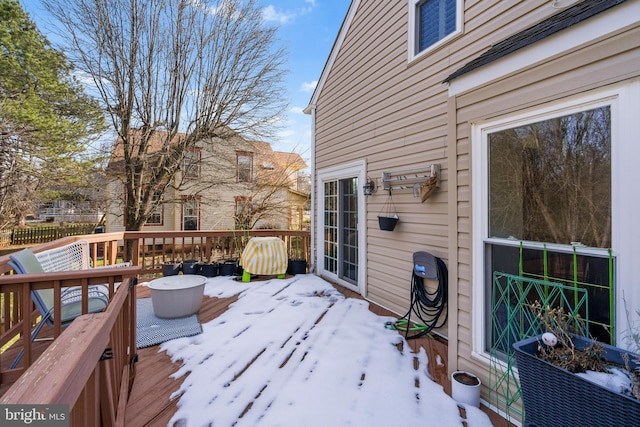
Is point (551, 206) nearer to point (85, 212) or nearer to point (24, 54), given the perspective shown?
point (24, 54)

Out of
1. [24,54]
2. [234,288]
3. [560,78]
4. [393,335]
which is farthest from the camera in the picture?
[24,54]

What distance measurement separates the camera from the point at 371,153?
181 inches

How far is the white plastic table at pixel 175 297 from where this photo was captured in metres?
3.69

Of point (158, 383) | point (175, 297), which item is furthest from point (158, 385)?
point (175, 297)

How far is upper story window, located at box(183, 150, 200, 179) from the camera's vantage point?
28.6ft

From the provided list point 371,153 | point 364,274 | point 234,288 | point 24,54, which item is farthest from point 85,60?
point 364,274

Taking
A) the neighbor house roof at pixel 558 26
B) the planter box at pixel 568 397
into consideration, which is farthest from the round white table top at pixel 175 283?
the neighbor house roof at pixel 558 26

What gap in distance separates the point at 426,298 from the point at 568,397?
218 centimetres

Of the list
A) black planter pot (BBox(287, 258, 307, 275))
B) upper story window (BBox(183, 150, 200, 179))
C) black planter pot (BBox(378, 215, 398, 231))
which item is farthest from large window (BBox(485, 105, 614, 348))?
upper story window (BBox(183, 150, 200, 179))

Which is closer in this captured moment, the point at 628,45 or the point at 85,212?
the point at 628,45

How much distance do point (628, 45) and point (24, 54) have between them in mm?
9439

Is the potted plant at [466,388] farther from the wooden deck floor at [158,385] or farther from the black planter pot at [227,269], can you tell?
the black planter pot at [227,269]

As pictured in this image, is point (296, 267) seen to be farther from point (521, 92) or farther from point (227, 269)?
point (521, 92)

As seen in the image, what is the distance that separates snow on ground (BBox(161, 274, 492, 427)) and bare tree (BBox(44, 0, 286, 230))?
5.87 meters
